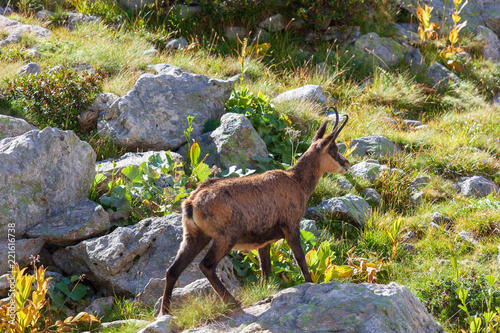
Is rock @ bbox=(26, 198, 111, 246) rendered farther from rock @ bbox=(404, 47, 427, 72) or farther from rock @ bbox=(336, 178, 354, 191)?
rock @ bbox=(404, 47, 427, 72)

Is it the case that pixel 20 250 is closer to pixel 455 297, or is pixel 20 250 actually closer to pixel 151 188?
pixel 151 188

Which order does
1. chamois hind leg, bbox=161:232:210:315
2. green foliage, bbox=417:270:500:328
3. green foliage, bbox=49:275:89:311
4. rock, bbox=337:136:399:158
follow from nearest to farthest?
1. chamois hind leg, bbox=161:232:210:315
2. green foliage, bbox=49:275:89:311
3. green foliage, bbox=417:270:500:328
4. rock, bbox=337:136:399:158

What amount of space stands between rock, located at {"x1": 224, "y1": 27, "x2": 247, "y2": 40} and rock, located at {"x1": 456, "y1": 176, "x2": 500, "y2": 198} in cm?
741

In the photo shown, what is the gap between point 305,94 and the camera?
1095cm

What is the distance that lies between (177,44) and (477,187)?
8.06 m

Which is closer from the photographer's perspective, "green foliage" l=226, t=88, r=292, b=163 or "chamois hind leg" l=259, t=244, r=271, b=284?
"chamois hind leg" l=259, t=244, r=271, b=284

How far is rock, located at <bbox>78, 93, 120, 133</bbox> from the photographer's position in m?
8.76

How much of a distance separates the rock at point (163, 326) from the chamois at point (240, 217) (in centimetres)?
30

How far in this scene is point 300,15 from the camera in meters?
13.8

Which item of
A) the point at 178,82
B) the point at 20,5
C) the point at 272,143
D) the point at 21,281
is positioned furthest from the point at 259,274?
the point at 20,5

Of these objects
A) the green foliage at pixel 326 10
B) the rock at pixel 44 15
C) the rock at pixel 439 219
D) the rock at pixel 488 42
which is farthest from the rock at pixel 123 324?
the rock at pixel 488 42

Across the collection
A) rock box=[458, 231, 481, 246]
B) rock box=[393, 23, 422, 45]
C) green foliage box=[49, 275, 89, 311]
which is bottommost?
green foliage box=[49, 275, 89, 311]

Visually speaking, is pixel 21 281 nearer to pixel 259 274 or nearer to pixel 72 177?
pixel 72 177

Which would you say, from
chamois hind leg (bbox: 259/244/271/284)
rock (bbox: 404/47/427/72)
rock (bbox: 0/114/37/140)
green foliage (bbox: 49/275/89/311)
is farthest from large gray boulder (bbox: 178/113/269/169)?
rock (bbox: 404/47/427/72)
